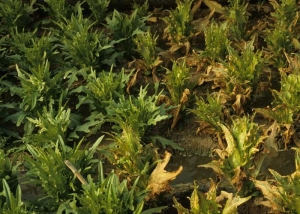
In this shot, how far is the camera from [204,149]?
4.45 m

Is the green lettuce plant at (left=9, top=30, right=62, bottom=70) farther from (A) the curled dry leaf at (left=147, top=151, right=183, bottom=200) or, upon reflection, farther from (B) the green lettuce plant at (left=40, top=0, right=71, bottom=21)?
(A) the curled dry leaf at (left=147, top=151, right=183, bottom=200)

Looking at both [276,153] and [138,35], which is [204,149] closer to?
[276,153]

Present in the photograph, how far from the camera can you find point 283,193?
11.1 ft

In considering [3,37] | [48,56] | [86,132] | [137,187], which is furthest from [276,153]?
[3,37]

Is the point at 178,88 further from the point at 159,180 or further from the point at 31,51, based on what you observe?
the point at 31,51

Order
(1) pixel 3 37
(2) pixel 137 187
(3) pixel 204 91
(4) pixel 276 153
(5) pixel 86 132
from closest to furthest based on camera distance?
1. (2) pixel 137 187
2. (4) pixel 276 153
3. (5) pixel 86 132
4. (3) pixel 204 91
5. (1) pixel 3 37

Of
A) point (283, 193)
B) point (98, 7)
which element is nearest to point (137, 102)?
point (283, 193)

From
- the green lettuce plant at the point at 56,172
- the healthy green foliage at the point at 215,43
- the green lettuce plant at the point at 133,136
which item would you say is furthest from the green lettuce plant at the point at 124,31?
the green lettuce plant at the point at 56,172

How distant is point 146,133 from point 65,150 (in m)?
0.91

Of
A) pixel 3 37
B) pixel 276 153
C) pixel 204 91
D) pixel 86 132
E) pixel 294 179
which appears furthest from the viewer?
pixel 3 37

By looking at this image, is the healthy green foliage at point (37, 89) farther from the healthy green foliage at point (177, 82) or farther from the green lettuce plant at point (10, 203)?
the green lettuce plant at point (10, 203)

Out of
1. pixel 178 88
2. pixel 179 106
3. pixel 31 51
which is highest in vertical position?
pixel 31 51

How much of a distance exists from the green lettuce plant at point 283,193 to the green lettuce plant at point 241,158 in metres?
0.21

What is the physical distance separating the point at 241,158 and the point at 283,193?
455 millimetres
